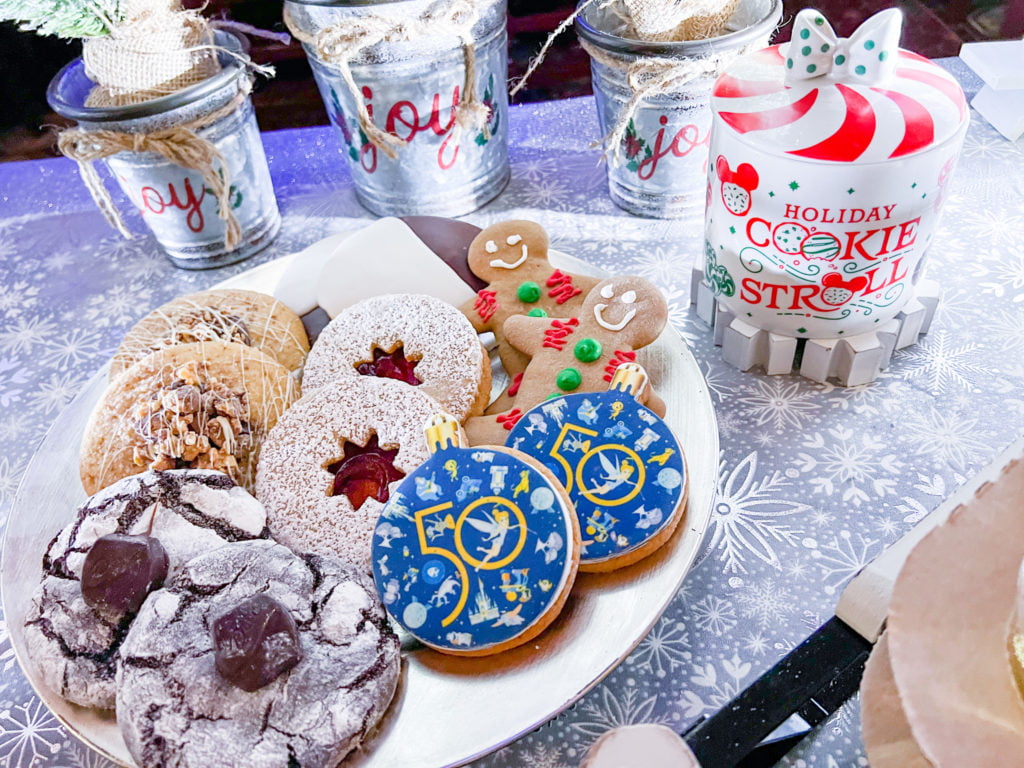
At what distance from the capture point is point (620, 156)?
1.13m

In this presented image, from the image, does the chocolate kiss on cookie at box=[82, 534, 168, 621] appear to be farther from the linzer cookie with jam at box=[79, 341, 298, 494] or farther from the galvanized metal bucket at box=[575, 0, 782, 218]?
the galvanized metal bucket at box=[575, 0, 782, 218]

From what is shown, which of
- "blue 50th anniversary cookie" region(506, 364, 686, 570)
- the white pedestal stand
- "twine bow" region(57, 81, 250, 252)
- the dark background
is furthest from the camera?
the dark background

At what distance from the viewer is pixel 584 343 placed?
31.3 inches

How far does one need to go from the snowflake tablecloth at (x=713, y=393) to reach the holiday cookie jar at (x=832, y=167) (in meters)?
0.13

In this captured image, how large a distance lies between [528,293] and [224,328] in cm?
33

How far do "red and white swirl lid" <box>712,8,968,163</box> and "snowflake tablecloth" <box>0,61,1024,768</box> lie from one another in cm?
30

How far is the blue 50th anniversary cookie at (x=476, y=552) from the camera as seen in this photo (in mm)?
602

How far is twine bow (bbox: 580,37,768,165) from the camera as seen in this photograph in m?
0.96

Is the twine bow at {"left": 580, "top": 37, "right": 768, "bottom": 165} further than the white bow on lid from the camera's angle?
Yes

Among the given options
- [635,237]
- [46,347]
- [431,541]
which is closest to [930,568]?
[431,541]

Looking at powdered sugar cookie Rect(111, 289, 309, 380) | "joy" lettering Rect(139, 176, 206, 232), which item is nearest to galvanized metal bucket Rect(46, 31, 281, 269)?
"joy" lettering Rect(139, 176, 206, 232)

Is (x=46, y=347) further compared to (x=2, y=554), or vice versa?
(x=46, y=347)

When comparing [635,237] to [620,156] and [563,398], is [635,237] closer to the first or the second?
[620,156]

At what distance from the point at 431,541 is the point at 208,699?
0.19 metres
